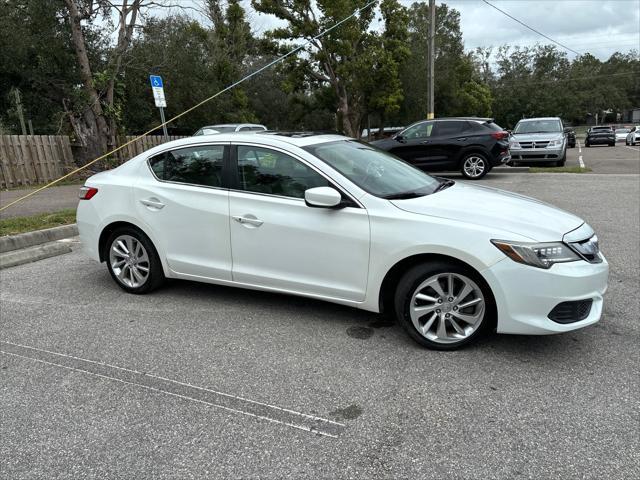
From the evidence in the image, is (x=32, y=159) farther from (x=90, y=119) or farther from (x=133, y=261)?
(x=133, y=261)

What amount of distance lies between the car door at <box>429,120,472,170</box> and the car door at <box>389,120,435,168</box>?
11cm

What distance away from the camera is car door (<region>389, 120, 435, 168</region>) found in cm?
1360

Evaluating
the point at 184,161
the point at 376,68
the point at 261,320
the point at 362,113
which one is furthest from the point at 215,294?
the point at 362,113

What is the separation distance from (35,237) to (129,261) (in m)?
2.99

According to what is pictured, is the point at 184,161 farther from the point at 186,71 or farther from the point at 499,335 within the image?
the point at 186,71

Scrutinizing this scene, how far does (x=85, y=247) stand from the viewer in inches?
203

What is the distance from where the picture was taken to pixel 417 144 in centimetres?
1360

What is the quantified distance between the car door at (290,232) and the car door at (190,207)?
133mm

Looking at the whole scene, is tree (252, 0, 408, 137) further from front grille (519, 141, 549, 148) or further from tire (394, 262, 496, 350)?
tire (394, 262, 496, 350)

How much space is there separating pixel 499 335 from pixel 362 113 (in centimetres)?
3524

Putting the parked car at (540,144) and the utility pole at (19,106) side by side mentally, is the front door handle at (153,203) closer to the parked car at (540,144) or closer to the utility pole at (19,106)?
the parked car at (540,144)

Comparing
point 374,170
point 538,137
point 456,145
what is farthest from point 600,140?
point 374,170

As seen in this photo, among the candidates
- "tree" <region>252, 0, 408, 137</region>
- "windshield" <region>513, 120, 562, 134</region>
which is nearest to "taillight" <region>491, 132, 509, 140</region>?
"windshield" <region>513, 120, 562, 134</region>

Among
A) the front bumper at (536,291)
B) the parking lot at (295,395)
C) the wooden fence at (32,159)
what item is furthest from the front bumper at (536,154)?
the wooden fence at (32,159)
